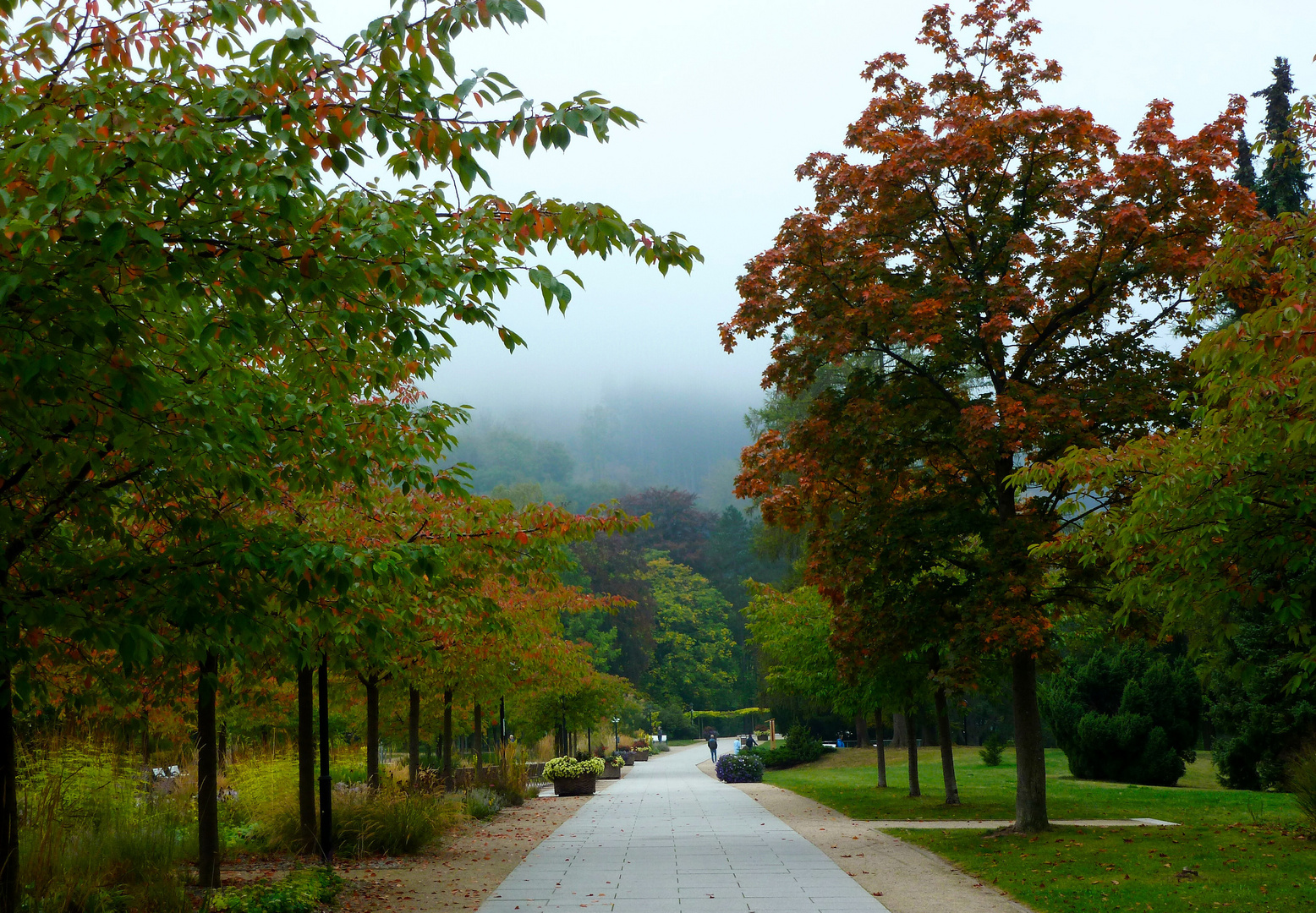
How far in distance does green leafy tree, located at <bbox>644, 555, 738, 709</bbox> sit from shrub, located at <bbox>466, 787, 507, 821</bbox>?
55.9 m

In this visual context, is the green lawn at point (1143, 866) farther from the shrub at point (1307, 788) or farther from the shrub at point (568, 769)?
the shrub at point (568, 769)

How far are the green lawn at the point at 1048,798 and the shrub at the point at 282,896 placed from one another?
1110 cm

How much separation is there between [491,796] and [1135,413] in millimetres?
14148

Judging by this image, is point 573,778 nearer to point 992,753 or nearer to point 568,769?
point 568,769

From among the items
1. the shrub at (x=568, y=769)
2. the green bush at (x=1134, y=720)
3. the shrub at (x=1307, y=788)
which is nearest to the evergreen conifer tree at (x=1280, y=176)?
the green bush at (x=1134, y=720)

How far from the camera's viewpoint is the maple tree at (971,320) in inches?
509

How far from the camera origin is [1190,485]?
7312 mm

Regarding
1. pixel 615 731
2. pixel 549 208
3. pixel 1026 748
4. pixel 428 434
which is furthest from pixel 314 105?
pixel 615 731

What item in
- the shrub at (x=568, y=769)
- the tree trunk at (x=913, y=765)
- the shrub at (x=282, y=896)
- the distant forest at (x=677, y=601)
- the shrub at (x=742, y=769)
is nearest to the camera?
the shrub at (x=282, y=896)

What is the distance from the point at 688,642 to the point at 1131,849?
69217mm

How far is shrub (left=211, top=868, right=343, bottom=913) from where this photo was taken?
25.5 ft

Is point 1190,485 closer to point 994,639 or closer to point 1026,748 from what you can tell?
point 994,639

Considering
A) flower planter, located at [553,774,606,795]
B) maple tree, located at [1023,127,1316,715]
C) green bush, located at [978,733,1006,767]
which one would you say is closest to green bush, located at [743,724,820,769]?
green bush, located at [978,733,1006,767]

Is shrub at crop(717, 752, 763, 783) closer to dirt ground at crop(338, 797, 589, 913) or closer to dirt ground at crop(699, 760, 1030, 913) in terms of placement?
dirt ground at crop(699, 760, 1030, 913)
